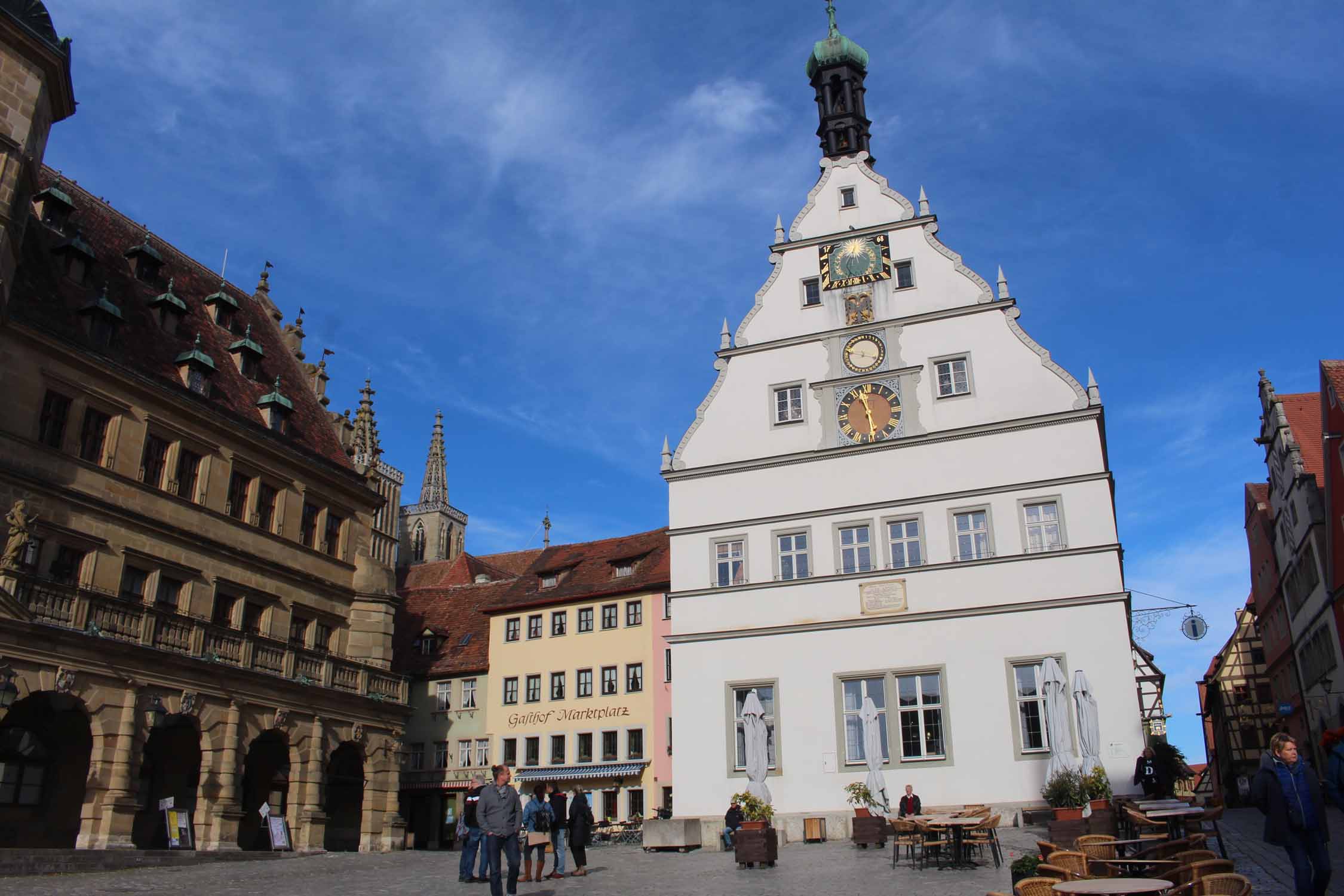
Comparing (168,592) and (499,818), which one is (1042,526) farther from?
(168,592)

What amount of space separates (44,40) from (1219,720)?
211 feet

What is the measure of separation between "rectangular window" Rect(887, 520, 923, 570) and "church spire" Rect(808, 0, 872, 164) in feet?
37.6

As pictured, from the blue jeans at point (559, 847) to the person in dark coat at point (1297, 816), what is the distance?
12.2 meters

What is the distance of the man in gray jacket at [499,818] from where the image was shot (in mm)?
13031

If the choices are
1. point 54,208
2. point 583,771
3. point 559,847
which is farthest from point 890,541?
point 54,208

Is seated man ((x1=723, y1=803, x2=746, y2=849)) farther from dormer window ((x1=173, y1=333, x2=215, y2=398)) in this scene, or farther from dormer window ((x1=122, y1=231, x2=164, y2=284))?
dormer window ((x1=122, y1=231, x2=164, y2=284))

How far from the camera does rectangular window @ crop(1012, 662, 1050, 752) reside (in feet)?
80.7

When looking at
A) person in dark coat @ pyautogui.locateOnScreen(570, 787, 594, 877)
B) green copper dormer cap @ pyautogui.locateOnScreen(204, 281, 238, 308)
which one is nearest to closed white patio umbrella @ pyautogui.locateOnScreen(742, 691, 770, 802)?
person in dark coat @ pyautogui.locateOnScreen(570, 787, 594, 877)

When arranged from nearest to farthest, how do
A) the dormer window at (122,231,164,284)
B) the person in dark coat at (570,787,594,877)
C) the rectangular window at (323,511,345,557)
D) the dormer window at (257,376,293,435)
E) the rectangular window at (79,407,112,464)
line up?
1. the person in dark coat at (570,787,594,877)
2. the rectangular window at (79,407,112,464)
3. the dormer window at (122,231,164,284)
4. the dormer window at (257,376,293,435)
5. the rectangular window at (323,511,345,557)

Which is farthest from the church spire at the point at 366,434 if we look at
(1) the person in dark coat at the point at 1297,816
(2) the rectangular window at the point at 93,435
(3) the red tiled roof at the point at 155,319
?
(1) the person in dark coat at the point at 1297,816

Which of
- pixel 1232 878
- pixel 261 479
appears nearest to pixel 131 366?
pixel 261 479

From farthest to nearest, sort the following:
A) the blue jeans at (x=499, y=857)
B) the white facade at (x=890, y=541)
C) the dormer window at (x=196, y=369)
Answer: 1. the dormer window at (x=196, y=369)
2. the white facade at (x=890, y=541)
3. the blue jeans at (x=499, y=857)

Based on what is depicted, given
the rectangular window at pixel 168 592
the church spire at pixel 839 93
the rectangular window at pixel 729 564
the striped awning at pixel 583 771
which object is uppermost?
the church spire at pixel 839 93

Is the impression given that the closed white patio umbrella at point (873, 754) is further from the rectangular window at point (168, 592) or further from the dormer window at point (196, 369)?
the dormer window at point (196, 369)
